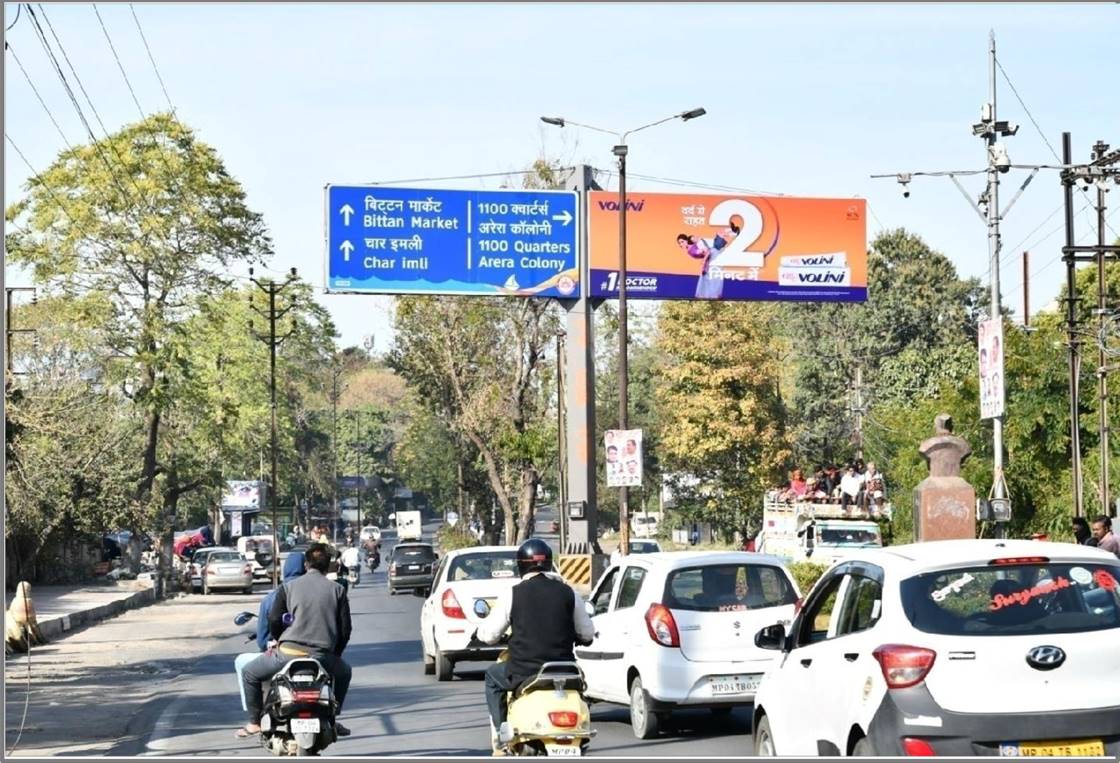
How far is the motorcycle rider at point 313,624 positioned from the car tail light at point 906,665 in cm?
467

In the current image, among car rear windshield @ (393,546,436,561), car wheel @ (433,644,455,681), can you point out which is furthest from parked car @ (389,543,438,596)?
car wheel @ (433,644,455,681)

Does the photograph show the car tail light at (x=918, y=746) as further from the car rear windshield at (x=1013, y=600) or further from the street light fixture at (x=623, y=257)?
the street light fixture at (x=623, y=257)

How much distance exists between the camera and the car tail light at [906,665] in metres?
9.13

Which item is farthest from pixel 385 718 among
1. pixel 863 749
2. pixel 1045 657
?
pixel 1045 657

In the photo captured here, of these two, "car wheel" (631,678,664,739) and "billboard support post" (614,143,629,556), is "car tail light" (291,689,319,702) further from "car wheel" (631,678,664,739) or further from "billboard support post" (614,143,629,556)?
"billboard support post" (614,143,629,556)

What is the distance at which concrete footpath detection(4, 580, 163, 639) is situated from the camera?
3719 centimetres

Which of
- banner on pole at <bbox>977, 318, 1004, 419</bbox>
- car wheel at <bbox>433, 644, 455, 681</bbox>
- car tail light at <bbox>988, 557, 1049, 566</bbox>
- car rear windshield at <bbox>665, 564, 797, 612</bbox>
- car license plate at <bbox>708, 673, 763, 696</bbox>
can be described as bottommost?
car wheel at <bbox>433, 644, 455, 681</bbox>

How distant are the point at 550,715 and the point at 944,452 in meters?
17.1

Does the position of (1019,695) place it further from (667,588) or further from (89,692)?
Answer: (89,692)

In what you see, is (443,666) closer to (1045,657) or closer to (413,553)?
(1045,657)

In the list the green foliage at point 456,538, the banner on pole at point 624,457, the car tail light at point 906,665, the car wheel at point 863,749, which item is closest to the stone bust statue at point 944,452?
the banner on pole at point 624,457

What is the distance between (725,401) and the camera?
234ft

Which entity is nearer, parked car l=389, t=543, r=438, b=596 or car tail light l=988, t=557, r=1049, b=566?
car tail light l=988, t=557, r=1049, b=566

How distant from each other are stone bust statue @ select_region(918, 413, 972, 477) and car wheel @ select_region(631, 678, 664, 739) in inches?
460
